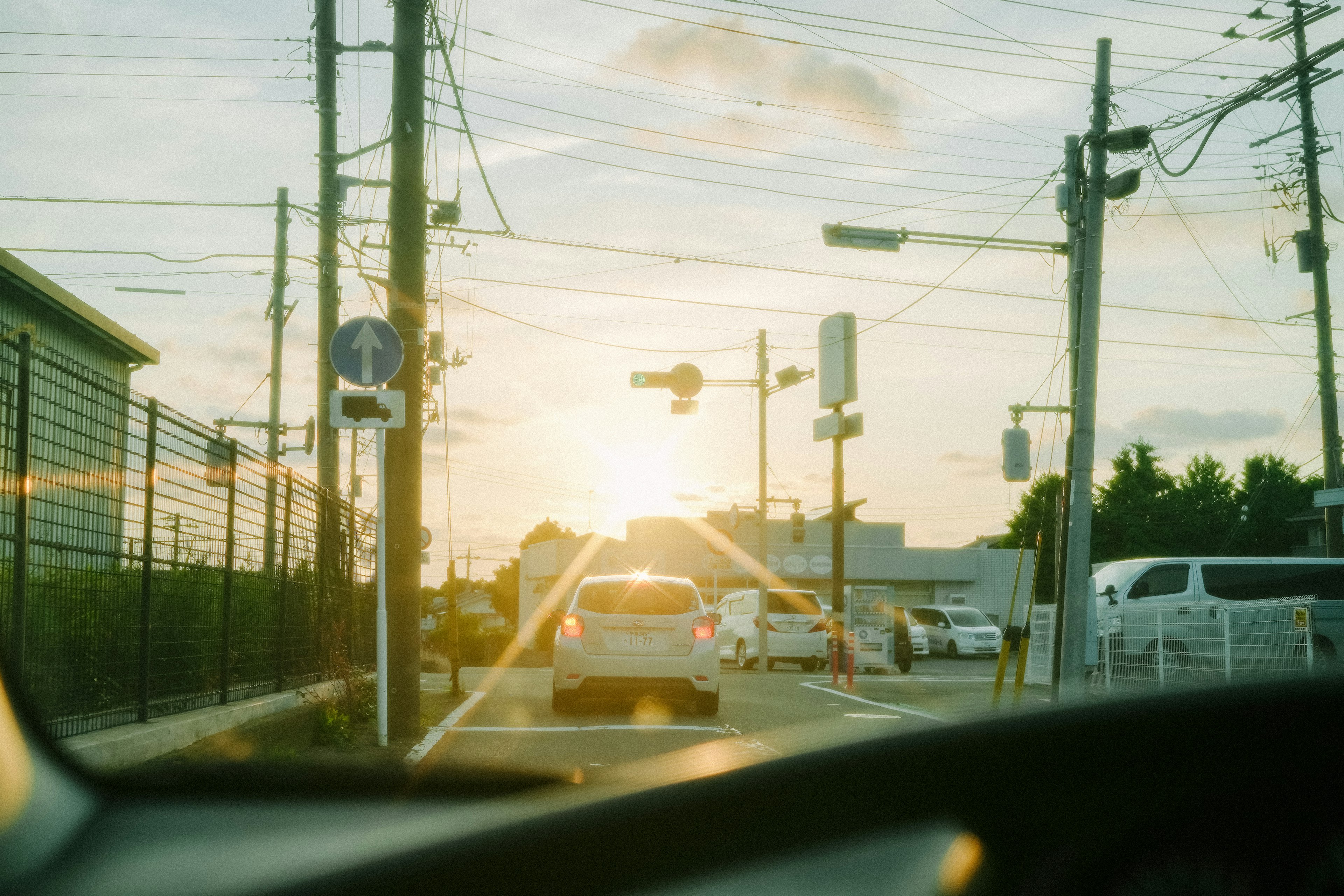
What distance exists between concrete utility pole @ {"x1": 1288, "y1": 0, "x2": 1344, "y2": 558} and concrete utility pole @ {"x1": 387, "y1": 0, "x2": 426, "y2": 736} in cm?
2004

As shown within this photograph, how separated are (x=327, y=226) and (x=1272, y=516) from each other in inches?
2509

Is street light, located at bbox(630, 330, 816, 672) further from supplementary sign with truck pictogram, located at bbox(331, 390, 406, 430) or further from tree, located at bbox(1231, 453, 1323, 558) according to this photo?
tree, located at bbox(1231, 453, 1323, 558)

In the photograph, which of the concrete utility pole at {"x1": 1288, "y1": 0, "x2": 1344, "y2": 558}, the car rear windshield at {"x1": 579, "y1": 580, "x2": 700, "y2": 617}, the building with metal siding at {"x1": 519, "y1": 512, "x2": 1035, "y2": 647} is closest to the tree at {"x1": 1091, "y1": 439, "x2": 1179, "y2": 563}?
the building with metal siding at {"x1": 519, "y1": 512, "x2": 1035, "y2": 647}

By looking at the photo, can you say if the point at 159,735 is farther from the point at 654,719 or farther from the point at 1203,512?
the point at 1203,512

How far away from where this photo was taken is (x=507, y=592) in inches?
4515

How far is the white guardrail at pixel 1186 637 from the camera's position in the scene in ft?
44.4

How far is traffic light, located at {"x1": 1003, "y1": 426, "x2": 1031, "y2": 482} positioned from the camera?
52.9ft

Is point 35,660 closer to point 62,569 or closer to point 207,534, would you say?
point 62,569

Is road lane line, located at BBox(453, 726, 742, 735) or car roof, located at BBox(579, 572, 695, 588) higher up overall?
car roof, located at BBox(579, 572, 695, 588)

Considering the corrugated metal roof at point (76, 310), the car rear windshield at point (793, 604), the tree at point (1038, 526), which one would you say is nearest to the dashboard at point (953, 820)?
the corrugated metal roof at point (76, 310)

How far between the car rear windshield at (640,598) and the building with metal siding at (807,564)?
41.3 metres

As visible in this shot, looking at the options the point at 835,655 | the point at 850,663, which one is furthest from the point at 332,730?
the point at 835,655

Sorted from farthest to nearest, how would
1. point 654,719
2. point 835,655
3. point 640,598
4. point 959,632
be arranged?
point 959,632
point 835,655
point 640,598
point 654,719

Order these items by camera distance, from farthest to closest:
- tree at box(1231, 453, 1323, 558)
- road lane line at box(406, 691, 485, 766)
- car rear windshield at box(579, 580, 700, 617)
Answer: tree at box(1231, 453, 1323, 558), car rear windshield at box(579, 580, 700, 617), road lane line at box(406, 691, 485, 766)
